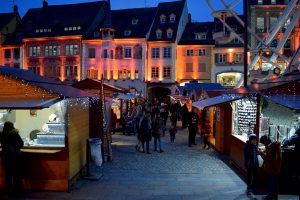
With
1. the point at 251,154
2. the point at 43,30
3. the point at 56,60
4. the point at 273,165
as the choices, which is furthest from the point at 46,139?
the point at 43,30

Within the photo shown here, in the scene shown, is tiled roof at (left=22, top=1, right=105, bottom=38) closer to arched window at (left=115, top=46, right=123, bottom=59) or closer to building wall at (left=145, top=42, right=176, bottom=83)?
arched window at (left=115, top=46, right=123, bottom=59)

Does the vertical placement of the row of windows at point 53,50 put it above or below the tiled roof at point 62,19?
below

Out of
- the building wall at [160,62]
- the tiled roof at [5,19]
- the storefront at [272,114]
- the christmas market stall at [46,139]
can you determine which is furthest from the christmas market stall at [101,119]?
the tiled roof at [5,19]

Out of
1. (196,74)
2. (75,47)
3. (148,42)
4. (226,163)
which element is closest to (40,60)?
(75,47)

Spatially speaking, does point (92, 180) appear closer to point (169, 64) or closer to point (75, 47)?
point (169, 64)

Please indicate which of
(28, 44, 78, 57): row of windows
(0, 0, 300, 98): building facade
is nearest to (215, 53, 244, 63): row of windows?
(0, 0, 300, 98): building facade

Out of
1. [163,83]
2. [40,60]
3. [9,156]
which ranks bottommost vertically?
[9,156]

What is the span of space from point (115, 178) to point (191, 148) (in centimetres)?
710

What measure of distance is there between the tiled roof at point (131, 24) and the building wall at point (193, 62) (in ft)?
17.5

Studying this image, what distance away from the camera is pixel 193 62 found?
4756 centimetres

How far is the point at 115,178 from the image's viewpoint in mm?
11516

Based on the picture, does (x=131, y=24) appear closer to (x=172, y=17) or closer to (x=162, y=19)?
(x=162, y=19)

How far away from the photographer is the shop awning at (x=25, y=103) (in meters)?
9.22

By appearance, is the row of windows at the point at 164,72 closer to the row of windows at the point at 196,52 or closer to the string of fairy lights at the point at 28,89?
the row of windows at the point at 196,52
